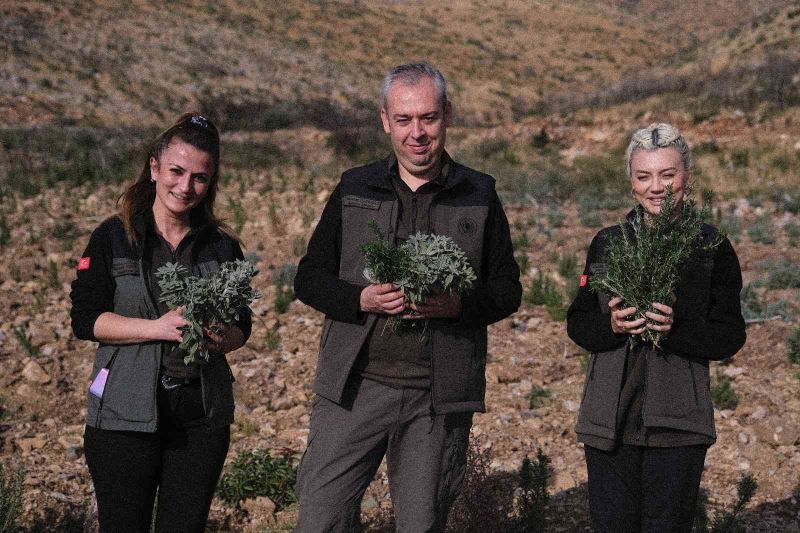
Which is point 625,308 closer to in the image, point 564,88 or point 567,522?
point 567,522

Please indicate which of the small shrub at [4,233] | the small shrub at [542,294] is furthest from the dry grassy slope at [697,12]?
the small shrub at [4,233]

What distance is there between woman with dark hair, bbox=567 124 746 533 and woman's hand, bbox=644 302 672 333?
0.07 m

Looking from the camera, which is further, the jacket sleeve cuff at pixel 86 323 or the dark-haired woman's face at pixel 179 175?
the dark-haired woman's face at pixel 179 175

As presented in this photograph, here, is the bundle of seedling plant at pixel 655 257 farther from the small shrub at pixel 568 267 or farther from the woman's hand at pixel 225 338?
the small shrub at pixel 568 267

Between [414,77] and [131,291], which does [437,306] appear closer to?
[414,77]

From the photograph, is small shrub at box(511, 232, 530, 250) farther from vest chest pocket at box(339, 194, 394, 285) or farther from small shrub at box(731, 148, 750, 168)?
small shrub at box(731, 148, 750, 168)

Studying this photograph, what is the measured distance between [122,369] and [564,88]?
37192 millimetres

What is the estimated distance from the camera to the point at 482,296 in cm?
273

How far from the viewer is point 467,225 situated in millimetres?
2762

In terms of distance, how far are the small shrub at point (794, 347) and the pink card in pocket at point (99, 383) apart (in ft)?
17.2

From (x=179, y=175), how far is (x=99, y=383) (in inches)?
29.7

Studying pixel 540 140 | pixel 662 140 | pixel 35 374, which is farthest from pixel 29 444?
pixel 540 140

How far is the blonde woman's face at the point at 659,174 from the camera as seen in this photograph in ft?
8.86

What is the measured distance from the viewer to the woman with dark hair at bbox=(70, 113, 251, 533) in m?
2.68
